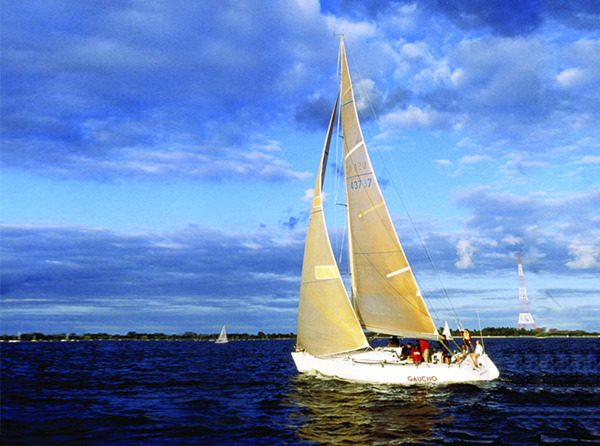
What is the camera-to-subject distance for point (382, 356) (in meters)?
26.2

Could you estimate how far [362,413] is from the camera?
19.9 m

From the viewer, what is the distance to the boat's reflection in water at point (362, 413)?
1641 cm

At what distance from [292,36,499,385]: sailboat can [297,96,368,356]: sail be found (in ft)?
0.18

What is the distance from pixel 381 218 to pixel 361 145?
14.9ft

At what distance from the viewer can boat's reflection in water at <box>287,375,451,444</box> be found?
1641 cm

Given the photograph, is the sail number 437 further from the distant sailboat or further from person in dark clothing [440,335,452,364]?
person in dark clothing [440,335,452,364]

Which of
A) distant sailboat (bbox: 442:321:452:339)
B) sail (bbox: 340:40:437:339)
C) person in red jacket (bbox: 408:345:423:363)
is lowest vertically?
person in red jacket (bbox: 408:345:423:363)

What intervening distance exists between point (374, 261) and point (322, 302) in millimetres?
3798

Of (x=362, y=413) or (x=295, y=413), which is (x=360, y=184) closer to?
(x=362, y=413)

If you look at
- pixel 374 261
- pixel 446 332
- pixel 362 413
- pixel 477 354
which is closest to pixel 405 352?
pixel 446 332

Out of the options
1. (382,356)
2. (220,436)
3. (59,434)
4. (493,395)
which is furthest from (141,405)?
(493,395)

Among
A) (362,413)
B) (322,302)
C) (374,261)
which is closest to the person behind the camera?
(362,413)

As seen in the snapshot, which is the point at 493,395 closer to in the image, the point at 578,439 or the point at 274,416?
the point at 578,439

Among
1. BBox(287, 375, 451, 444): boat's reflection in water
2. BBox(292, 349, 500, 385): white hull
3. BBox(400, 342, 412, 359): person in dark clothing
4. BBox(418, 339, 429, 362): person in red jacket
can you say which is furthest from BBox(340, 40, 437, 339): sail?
BBox(287, 375, 451, 444): boat's reflection in water
